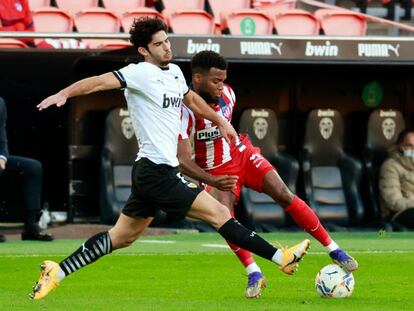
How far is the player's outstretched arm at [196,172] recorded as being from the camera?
9.40 meters

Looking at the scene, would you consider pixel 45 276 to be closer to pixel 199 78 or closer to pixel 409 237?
pixel 199 78

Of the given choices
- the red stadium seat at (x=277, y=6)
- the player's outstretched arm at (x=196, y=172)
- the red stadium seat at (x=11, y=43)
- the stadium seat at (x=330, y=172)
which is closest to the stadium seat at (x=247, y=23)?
the red stadium seat at (x=277, y=6)

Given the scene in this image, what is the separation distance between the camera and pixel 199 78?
33.1ft

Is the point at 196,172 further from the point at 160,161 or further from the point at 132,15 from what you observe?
the point at 132,15

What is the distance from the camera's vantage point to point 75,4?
722 inches

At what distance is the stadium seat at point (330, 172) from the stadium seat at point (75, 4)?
327cm

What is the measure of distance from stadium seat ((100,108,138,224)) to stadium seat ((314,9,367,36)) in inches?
135

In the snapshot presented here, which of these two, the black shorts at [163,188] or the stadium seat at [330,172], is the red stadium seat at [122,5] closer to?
the stadium seat at [330,172]

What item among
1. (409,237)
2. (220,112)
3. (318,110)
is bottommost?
(409,237)

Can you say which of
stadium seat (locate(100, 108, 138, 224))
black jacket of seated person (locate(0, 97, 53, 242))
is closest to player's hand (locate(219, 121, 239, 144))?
black jacket of seated person (locate(0, 97, 53, 242))

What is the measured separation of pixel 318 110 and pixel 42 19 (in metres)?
3.66

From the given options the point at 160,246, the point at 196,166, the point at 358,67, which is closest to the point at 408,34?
the point at 358,67

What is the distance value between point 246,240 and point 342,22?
1040 centimetres

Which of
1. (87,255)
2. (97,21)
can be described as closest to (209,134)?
(87,255)
